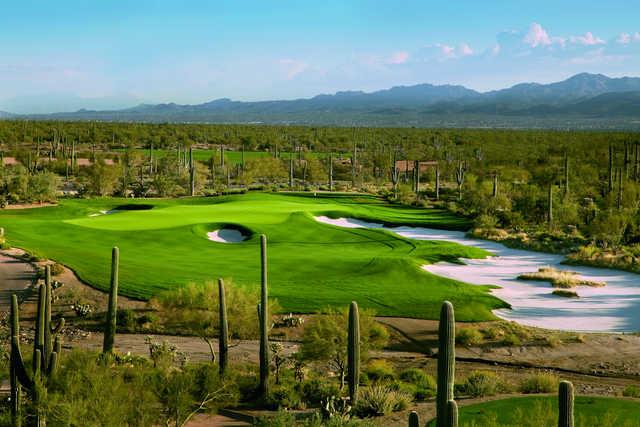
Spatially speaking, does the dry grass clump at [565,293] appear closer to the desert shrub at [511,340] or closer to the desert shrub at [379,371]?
the desert shrub at [511,340]

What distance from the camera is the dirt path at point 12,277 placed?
114 ft

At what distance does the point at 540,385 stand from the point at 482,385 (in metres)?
1.88

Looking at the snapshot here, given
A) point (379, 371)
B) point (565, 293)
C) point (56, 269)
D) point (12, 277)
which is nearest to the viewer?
point (379, 371)

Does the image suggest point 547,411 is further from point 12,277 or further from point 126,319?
Answer: point 12,277

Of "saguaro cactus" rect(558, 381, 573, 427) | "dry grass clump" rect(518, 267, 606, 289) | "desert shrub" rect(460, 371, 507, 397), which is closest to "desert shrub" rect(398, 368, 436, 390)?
"desert shrub" rect(460, 371, 507, 397)

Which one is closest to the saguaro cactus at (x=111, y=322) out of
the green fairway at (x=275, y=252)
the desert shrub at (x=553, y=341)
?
the green fairway at (x=275, y=252)

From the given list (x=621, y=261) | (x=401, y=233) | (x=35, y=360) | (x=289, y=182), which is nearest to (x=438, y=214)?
(x=401, y=233)

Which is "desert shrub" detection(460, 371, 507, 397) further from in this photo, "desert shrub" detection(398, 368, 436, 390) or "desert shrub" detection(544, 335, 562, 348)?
"desert shrub" detection(544, 335, 562, 348)

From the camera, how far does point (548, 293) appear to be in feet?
124

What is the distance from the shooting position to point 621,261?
45000 mm

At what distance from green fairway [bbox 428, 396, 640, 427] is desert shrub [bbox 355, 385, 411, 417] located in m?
1.76

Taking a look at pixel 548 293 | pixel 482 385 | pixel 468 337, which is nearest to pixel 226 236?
pixel 548 293

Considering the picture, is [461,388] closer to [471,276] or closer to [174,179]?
[471,276]

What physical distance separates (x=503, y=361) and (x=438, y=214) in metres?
40.5
